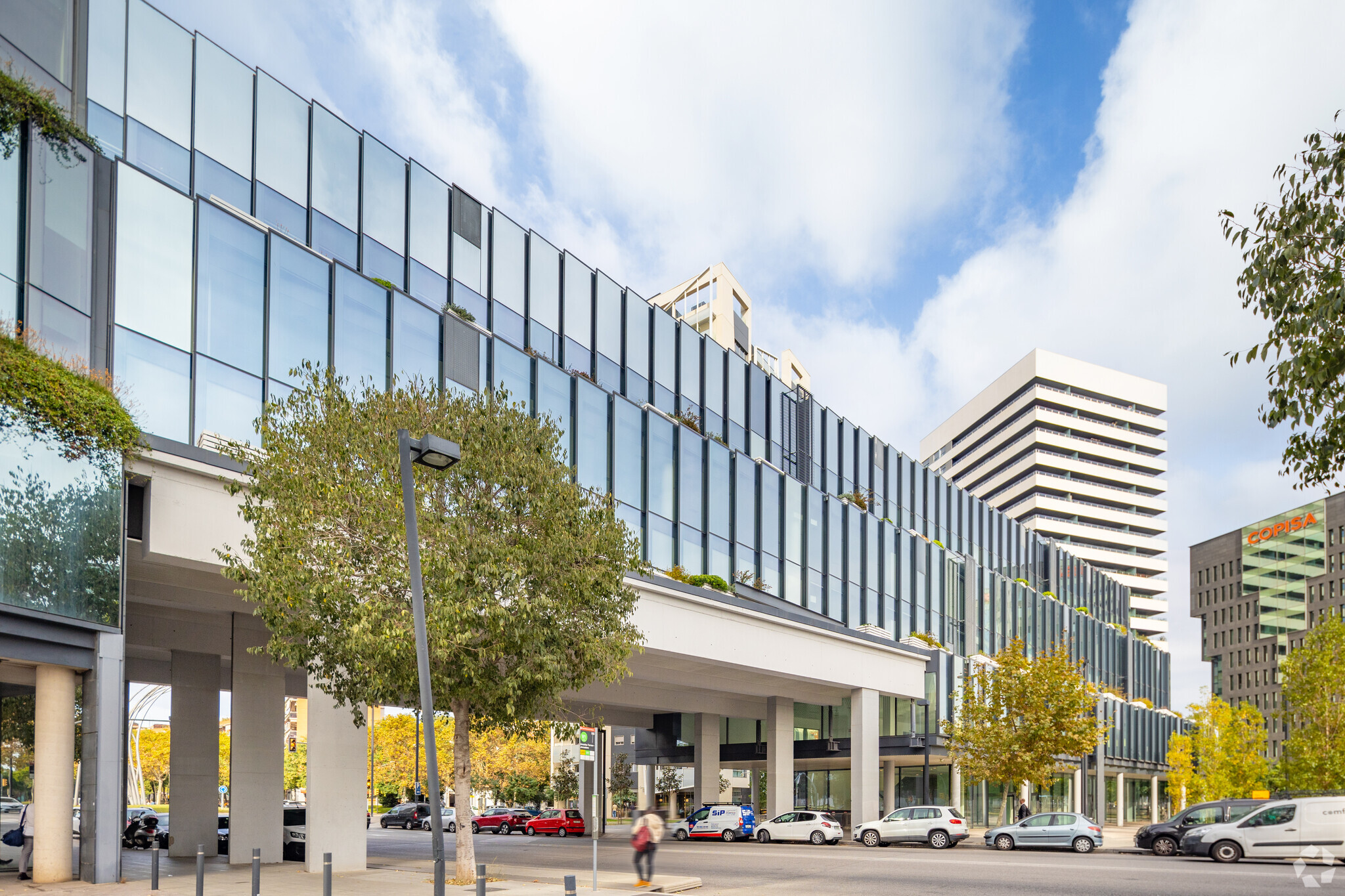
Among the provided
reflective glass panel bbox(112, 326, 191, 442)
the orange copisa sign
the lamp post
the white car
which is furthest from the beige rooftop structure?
reflective glass panel bbox(112, 326, 191, 442)

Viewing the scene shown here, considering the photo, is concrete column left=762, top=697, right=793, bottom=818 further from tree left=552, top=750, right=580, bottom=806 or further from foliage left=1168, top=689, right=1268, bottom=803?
foliage left=1168, top=689, right=1268, bottom=803

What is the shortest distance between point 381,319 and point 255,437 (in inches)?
218

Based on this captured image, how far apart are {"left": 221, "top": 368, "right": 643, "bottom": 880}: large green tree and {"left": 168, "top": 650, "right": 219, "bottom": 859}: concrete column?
10.2 meters

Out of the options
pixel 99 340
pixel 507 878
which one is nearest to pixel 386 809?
pixel 507 878

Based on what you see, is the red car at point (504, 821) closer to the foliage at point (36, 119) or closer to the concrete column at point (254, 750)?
the concrete column at point (254, 750)

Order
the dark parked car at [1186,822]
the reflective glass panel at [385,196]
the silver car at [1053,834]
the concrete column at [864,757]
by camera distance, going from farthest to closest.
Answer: the concrete column at [864,757] < the silver car at [1053,834] < the reflective glass panel at [385,196] < the dark parked car at [1186,822]

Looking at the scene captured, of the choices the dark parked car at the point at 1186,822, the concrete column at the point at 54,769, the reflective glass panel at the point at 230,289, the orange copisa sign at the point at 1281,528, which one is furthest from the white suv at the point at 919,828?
the orange copisa sign at the point at 1281,528

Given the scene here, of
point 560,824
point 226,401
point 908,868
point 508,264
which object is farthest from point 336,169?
point 560,824

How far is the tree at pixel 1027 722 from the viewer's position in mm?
43594

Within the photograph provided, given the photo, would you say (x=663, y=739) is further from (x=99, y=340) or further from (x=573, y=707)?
(x=99, y=340)

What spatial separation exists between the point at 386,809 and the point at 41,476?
73091 millimetres

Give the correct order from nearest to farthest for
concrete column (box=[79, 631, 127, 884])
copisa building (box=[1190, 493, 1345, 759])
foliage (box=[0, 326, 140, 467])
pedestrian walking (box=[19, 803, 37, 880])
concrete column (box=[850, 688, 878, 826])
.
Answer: foliage (box=[0, 326, 140, 467])
concrete column (box=[79, 631, 127, 884])
pedestrian walking (box=[19, 803, 37, 880])
concrete column (box=[850, 688, 878, 826])
copisa building (box=[1190, 493, 1345, 759])

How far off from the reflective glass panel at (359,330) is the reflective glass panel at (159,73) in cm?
574

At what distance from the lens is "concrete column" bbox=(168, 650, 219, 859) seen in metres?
29.5
